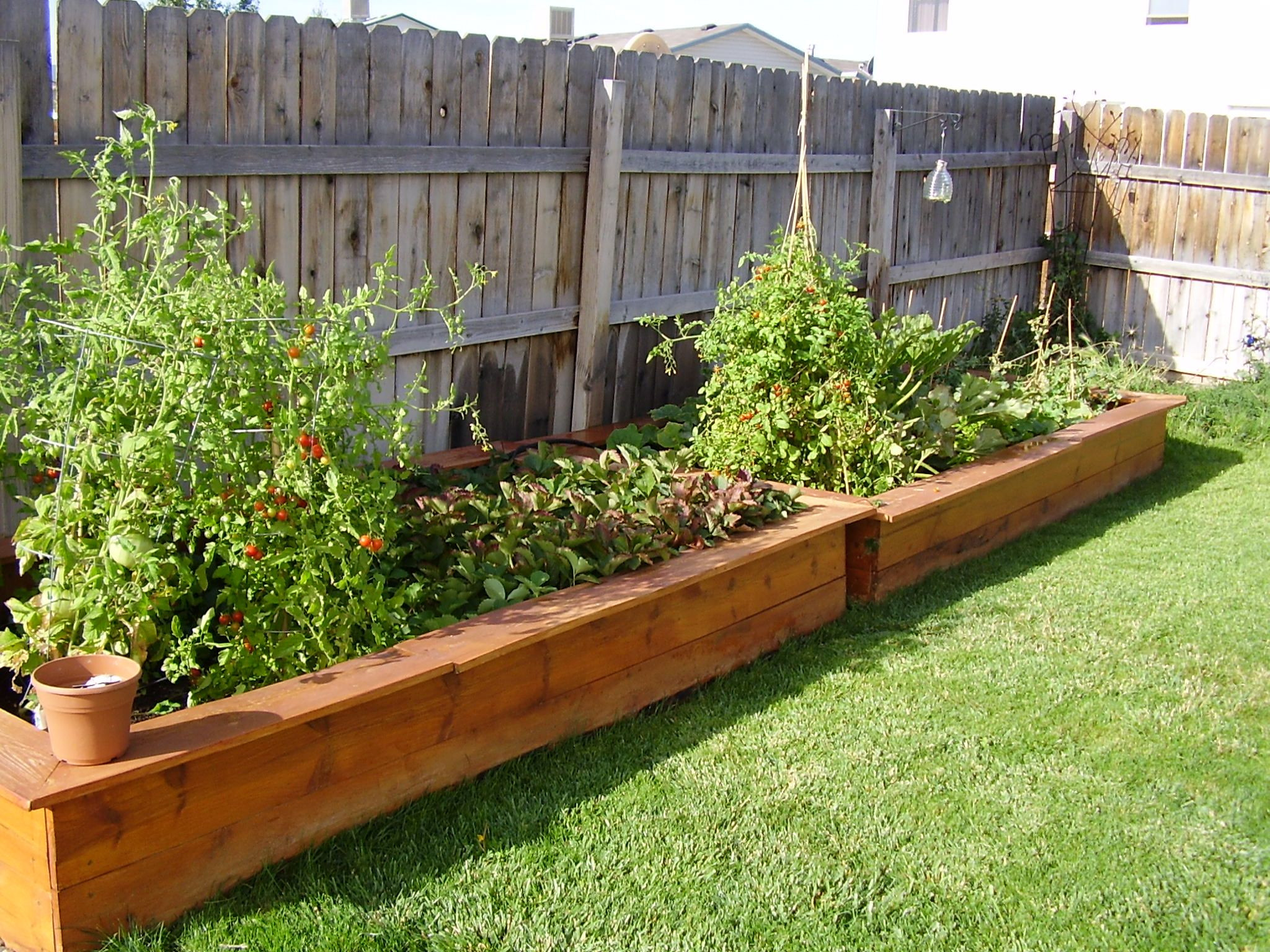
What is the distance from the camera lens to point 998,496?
227 inches

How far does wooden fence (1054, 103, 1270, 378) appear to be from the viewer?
9.31 meters

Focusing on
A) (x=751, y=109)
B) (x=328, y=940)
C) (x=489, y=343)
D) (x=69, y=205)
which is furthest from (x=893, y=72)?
(x=328, y=940)

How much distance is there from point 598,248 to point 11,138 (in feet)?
8.65

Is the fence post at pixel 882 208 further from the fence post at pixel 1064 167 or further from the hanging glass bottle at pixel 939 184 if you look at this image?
the fence post at pixel 1064 167

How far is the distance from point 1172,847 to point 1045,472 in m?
3.06

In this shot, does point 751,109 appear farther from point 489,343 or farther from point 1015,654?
point 1015,654

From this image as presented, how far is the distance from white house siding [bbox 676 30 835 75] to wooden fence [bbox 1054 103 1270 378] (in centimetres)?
2033

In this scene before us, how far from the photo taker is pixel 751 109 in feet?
21.6

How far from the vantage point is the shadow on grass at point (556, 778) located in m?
2.95

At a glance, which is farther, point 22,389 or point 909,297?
point 909,297

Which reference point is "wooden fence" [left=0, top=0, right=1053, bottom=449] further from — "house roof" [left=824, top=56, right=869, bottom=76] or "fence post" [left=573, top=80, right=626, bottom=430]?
"house roof" [left=824, top=56, right=869, bottom=76]

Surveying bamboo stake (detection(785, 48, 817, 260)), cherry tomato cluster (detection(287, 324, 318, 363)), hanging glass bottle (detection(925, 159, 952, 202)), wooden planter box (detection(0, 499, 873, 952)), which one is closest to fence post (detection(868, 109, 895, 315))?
hanging glass bottle (detection(925, 159, 952, 202))

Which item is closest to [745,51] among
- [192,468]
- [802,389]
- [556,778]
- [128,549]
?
[802,389]

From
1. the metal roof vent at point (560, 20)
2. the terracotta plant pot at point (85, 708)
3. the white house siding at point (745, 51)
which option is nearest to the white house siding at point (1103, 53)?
the metal roof vent at point (560, 20)
